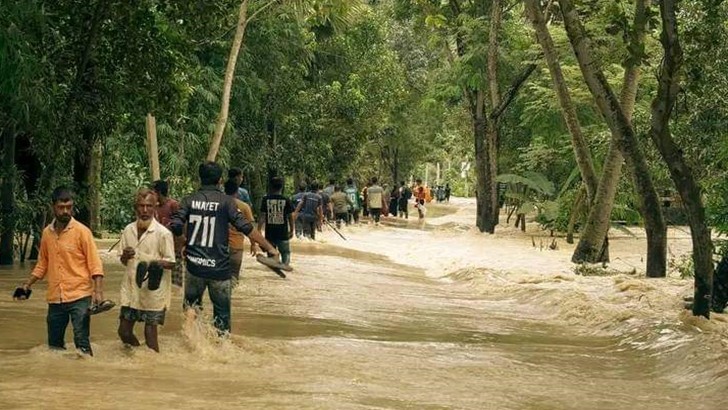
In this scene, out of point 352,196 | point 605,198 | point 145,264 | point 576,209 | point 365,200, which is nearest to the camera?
point 145,264

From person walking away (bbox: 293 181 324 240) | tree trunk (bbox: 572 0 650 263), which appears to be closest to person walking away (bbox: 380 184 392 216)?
person walking away (bbox: 293 181 324 240)

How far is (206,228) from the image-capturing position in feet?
30.9

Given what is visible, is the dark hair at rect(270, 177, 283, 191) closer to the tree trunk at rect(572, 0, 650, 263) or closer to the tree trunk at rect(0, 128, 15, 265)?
the tree trunk at rect(0, 128, 15, 265)

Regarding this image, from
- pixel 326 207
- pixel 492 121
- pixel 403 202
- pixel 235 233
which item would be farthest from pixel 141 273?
pixel 403 202

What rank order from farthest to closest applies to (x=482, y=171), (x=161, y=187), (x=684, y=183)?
(x=482, y=171)
(x=161, y=187)
(x=684, y=183)

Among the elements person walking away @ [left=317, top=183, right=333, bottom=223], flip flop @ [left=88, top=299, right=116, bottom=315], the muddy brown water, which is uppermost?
person walking away @ [left=317, top=183, right=333, bottom=223]

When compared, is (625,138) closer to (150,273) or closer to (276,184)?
(276,184)

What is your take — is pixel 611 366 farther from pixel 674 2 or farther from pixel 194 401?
pixel 194 401

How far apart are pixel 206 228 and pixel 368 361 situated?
2015mm

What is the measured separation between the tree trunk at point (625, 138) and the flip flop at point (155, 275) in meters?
7.76

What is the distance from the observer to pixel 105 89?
16.6 metres

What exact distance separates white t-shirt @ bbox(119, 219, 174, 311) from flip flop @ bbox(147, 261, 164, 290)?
42mm

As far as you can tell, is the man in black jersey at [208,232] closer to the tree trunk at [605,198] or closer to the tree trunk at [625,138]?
the tree trunk at [625,138]

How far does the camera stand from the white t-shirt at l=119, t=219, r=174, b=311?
8938 millimetres
